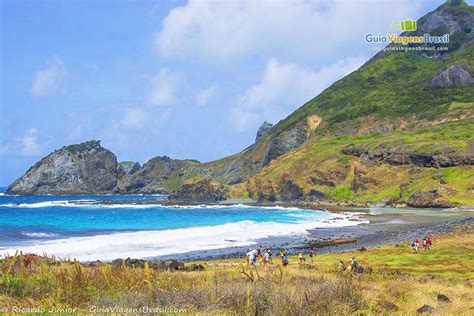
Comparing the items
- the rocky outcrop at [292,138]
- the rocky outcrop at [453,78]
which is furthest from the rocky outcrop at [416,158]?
the rocky outcrop at [453,78]

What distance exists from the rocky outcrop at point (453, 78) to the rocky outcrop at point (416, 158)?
208 ft

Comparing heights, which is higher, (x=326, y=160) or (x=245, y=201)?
(x=326, y=160)

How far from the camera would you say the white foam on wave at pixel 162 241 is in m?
43.5

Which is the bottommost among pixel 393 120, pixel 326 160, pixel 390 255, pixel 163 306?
pixel 390 255

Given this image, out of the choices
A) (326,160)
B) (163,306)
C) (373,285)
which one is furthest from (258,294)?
(326,160)

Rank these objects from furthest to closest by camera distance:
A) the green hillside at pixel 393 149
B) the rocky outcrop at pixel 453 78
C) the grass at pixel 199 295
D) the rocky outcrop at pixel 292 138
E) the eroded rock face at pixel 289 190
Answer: the rocky outcrop at pixel 292 138 → the rocky outcrop at pixel 453 78 → the eroded rock face at pixel 289 190 → the green hillside at pixel 393 149 → the grass at pixel 199 295

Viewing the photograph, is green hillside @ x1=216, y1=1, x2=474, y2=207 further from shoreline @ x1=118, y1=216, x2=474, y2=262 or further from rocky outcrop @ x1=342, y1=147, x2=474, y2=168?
shoreline @ x1=118, y1=216, x2=474, y2=262

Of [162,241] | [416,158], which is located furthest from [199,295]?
[416,158]

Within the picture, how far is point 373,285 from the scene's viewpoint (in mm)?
18500

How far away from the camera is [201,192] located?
151 m

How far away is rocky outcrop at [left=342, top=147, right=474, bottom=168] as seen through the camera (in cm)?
10006

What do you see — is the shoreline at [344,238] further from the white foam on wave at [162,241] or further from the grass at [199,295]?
the grass at [199,295]

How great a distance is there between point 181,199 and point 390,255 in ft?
396

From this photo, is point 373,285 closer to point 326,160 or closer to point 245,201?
point 326,160
